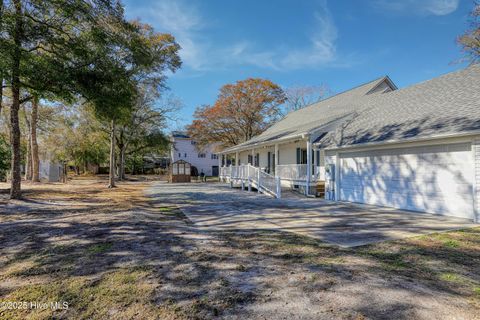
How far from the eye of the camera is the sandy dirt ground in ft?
9.01

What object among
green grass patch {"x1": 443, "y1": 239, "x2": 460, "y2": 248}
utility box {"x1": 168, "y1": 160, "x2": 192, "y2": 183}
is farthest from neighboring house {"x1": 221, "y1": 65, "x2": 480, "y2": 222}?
utility box {"x1": 168, "y1": 160, "x2": 192, "y2": 183}

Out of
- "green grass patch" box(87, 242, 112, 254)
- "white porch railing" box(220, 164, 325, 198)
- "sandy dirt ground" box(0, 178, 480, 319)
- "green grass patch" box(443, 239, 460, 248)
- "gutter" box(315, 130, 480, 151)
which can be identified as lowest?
"green grass patch" box(443, 239, 460, 248)

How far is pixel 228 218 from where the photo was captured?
8055 millimetres

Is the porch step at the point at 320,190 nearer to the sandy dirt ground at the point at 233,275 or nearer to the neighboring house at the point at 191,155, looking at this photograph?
the sandy dirt ground at the point at 233,275

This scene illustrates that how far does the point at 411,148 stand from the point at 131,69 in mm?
11910

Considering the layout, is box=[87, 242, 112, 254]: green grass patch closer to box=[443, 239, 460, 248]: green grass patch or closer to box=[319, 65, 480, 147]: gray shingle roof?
box=[443, 239, 460, 248]: green grass patch

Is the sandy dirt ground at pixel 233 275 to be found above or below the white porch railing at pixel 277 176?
below

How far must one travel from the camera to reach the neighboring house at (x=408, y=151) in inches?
308

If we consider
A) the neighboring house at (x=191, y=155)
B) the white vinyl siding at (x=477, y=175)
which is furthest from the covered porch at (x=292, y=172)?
the neighboring house at (x=191, y=155)

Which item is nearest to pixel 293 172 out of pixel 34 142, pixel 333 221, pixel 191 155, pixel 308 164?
pixel 308 164

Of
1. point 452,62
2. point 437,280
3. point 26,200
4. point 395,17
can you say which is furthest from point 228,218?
point 452,62

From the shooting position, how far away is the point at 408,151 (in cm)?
923

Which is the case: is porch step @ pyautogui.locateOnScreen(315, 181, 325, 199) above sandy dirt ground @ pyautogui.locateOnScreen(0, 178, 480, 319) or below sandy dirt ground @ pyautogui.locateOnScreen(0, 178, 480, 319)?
above

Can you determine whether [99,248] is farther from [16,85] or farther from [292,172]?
[292,172]
